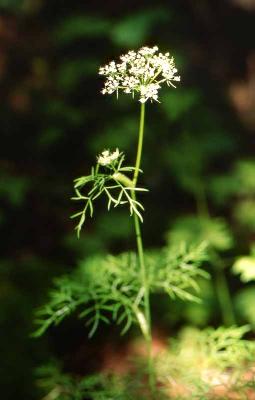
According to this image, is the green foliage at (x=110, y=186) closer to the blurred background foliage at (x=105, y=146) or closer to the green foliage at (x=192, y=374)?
the green foliage at (x=192, y=374)

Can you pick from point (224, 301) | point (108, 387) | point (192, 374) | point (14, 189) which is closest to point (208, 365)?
point (192, 374)

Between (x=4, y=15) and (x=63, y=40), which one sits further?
(x=4, y=15)

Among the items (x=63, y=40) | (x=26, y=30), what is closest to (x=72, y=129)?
(x=63, y=40)

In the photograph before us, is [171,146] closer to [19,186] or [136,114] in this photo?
[136,114]

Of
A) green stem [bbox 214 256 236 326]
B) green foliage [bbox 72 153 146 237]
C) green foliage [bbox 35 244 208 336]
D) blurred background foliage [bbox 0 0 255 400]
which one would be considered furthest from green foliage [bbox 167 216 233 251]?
green foliage [bbox 72 153 146 237]

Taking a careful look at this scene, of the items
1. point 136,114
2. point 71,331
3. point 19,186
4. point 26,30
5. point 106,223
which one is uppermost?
point 26,30

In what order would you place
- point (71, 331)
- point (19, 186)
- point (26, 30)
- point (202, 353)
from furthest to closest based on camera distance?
point (26, 30)
point (19, 186)
point (71, 331)
point (202, 353)

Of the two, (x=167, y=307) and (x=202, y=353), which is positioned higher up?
(x=167, y=307)
